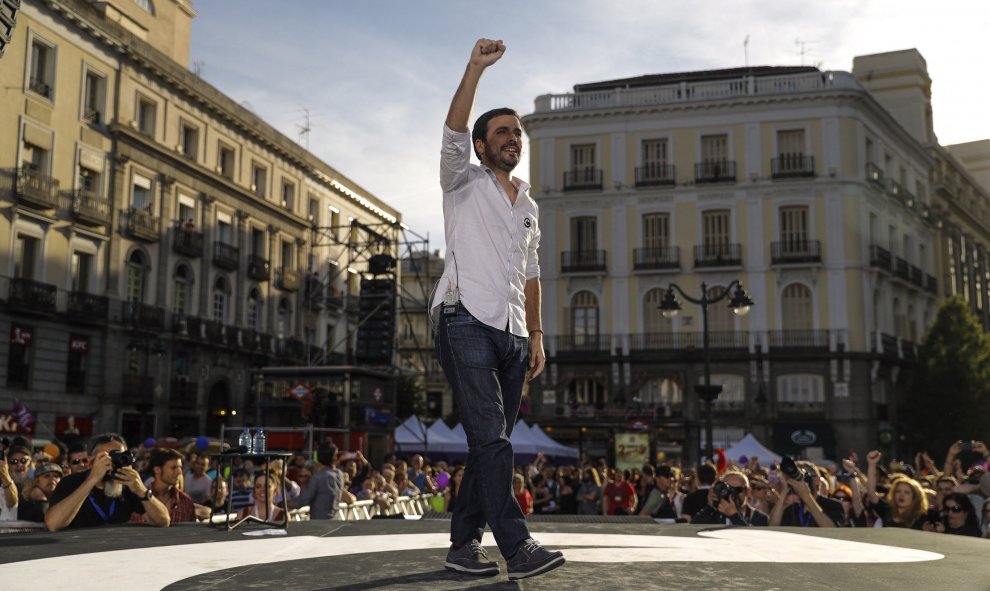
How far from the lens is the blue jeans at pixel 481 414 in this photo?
3.71 m

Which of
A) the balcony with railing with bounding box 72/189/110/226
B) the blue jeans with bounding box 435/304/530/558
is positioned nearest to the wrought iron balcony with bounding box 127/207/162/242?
the balcony with railing with bounding box 72/189/110/226

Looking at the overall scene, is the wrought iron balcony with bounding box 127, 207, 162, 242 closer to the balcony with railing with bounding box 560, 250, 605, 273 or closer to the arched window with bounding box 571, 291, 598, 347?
the balcony with railing with bounding box 560, 250, 605, 273

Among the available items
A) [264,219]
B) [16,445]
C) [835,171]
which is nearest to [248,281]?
[264,219]

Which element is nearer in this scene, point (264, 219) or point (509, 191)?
point (509, 191)

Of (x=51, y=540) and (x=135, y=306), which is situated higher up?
(x=135, y=306)

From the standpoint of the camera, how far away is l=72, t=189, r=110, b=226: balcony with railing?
30.5 meters

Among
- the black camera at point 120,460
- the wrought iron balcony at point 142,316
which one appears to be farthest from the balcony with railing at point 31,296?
the black camera at point 120,460

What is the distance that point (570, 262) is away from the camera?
42.5m

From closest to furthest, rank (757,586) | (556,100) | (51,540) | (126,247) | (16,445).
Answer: (757,586), (51,540), (16,445), (126,247), (556,100)

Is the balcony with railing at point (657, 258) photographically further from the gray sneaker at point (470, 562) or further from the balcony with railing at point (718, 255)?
the gray sneaker at point (470, 562)

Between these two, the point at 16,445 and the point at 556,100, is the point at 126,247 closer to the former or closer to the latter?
the point at 556,100

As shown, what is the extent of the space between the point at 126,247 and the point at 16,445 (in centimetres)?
2443

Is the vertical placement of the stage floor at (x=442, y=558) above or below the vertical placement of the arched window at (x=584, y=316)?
below

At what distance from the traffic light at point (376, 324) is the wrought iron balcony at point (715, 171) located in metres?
16.3
